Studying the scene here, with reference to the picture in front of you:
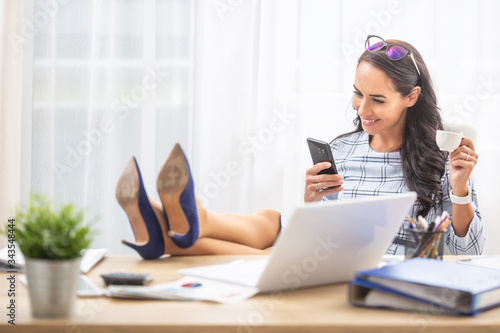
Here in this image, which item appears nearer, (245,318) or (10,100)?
(245,318)

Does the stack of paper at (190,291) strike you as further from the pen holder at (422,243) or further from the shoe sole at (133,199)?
the pen holder at (422,243)

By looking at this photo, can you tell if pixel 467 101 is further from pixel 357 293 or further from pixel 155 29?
pixel 357 293

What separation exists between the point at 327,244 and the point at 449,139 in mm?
735

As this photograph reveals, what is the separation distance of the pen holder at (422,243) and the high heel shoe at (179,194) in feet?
1.45

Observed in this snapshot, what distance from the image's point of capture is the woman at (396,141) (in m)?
1.93

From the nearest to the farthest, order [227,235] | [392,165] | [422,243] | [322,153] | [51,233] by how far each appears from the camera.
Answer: [51,233], [422,243], [227,235], [322,153], [392,165]

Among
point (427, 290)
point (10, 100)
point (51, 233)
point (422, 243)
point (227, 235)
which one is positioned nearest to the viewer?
point (51, 233)

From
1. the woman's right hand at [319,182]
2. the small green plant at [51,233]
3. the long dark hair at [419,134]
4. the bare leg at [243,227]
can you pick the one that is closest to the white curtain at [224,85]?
the long dark hair at [419,134]

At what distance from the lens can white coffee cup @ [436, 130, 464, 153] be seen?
1.54 m

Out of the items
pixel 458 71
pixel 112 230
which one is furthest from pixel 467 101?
pixel 112 230

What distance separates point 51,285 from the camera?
0.78 m

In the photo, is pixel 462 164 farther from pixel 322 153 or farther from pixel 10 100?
pixel 10 100

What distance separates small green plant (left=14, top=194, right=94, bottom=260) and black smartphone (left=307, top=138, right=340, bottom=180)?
1027 millimetres

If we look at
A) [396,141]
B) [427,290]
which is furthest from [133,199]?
[396,141]
